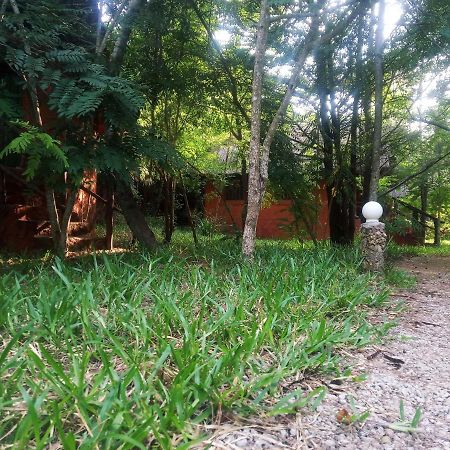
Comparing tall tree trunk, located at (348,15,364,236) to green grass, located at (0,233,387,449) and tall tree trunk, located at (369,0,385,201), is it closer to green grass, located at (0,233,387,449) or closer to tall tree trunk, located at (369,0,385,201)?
tall tree trunk, located at (369,0,385,201)

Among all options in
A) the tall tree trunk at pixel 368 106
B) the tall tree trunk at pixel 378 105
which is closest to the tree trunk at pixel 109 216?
the tall tree trunk at pixel 378 105

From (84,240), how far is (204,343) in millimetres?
5452

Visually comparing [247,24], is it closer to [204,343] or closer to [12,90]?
[12,90]

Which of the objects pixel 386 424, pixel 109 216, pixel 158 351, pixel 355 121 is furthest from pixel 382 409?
pixel 355 121

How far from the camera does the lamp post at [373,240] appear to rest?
4.88 m

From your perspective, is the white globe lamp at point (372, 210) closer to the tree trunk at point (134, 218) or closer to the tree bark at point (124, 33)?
the tree trunk at point (134, 218)

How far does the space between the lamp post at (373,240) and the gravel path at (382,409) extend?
172 cm

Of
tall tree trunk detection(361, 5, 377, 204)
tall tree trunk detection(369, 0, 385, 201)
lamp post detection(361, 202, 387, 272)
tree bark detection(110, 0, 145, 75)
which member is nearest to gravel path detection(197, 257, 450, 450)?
lamp post detection(361, 202, 387, 272)

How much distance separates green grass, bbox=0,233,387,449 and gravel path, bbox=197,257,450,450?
9 centimetres

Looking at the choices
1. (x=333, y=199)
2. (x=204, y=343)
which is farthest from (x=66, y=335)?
(x=333, y=199)

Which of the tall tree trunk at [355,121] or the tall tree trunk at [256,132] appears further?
the tall tree trunk at [355,121]

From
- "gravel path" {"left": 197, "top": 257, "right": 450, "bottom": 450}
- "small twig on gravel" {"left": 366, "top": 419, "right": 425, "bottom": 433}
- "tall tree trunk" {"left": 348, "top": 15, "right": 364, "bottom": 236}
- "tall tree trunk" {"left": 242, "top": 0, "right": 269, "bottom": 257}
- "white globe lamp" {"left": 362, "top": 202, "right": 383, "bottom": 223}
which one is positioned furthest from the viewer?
"tall tree trunk" {"left": 348, "top": 15, "right": 364, "bottom": 236}

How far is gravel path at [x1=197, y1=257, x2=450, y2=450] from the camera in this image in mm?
1604

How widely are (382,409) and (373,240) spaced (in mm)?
3197
